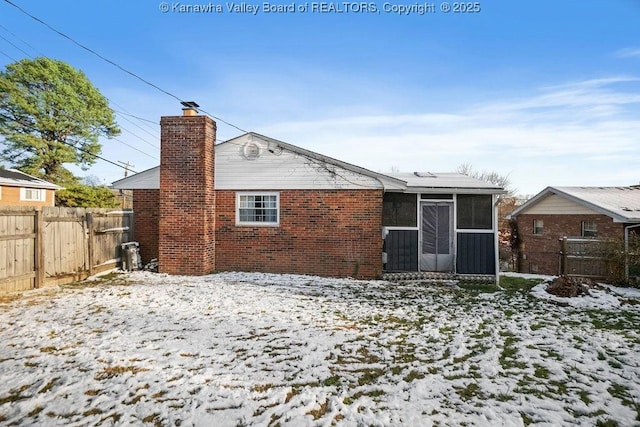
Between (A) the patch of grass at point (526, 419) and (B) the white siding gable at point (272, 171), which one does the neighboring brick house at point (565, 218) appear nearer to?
(B) the white siding gable at point (272, 171)

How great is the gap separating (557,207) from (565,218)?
842 millimetres

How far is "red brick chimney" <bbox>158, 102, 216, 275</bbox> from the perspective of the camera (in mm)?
10156

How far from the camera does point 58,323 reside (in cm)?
542

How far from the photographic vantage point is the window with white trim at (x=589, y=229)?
16.2 m

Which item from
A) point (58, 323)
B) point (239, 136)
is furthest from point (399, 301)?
point (239, 136)

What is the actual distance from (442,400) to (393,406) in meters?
0.54

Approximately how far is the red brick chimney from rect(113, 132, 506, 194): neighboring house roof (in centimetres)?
95

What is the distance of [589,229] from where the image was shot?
16.5 m

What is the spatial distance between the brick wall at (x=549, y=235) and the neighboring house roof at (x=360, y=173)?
9.14 metres

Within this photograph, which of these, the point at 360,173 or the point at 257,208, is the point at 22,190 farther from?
the point at 360,173

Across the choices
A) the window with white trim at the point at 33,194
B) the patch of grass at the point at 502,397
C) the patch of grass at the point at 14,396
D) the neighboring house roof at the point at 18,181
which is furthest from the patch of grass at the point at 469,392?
the window with white trim at the point at 33,194

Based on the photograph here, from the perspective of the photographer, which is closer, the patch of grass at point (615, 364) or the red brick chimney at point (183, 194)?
the patch of grass at point (615, 364)

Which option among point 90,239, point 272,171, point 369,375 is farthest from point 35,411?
point 272,171

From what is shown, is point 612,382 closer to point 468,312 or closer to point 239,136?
point 468,312
